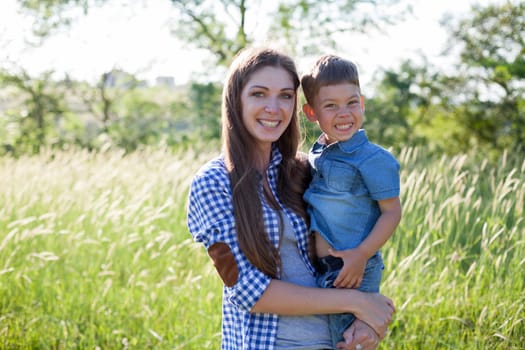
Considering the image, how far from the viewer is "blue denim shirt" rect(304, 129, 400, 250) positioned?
6.82 feet

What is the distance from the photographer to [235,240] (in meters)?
1.96

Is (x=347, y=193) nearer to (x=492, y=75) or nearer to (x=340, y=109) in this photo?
(x=340, y=109)

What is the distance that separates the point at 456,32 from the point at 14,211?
836 centimetres

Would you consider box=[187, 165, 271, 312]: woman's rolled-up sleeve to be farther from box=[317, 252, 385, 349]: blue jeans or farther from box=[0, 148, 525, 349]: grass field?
box=[0, 148, 525, 349]: grass field

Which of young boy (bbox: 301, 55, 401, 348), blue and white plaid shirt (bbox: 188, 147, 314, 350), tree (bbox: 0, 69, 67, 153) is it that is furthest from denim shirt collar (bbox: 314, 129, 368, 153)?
tree (bbox: 0, 69, 67, 153)

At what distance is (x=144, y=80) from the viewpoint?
16031 millimetres

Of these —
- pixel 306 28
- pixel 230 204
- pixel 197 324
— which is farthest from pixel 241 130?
pixel 306 28

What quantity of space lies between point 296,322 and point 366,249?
0.34 meters

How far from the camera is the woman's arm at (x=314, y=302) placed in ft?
6.32

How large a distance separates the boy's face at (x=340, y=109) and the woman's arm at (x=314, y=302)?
1.86 feet

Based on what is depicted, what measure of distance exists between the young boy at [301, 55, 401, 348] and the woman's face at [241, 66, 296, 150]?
133mm

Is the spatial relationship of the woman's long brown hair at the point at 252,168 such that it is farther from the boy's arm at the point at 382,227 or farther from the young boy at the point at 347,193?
the boy's arm at the point at 382,227

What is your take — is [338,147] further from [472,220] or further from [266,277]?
[472,220]

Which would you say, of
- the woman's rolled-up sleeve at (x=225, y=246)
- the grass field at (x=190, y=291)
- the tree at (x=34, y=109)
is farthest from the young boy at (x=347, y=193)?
the tree at (x=34, y=109)
